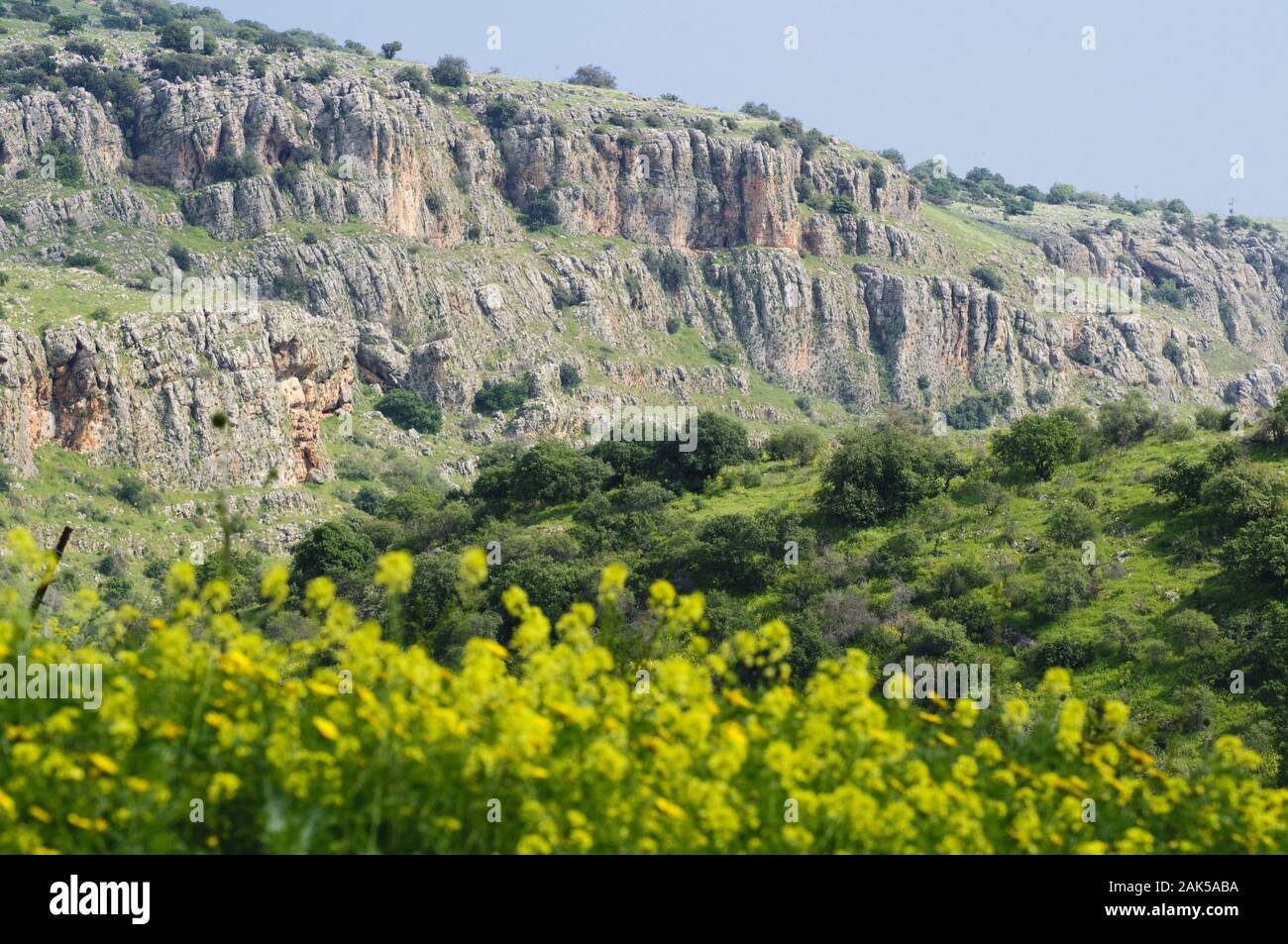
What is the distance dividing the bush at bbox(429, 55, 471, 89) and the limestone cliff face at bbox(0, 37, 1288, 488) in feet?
17.4

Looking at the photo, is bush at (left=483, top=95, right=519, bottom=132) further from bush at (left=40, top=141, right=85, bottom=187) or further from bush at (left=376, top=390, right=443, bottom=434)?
bush at (left=376, top=390, right=443, bottom=434)

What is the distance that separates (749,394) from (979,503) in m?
104

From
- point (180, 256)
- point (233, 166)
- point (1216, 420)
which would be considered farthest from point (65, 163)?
point (1216, 420)

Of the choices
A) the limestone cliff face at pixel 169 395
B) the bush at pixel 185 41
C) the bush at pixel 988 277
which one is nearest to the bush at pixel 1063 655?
the limestone cliff face at pixel 169 395

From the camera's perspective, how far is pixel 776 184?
604 ft

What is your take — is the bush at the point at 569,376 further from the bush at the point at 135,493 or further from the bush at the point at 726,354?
the bush at the point at 135,493

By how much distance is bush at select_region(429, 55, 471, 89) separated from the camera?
191m

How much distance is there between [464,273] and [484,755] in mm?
151015

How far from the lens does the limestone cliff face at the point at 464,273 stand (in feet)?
364

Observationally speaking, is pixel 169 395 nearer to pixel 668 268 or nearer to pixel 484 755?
pixel 668 268

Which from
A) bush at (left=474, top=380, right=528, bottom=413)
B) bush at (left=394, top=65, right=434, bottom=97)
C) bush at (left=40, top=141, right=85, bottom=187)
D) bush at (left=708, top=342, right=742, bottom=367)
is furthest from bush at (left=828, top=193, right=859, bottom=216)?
bush at (left=40, top=141, right=85, bottom=187)

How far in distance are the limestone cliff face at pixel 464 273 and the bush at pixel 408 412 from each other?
11.1 ft

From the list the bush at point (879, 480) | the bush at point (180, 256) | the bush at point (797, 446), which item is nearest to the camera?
the bush at point (879, 480)
